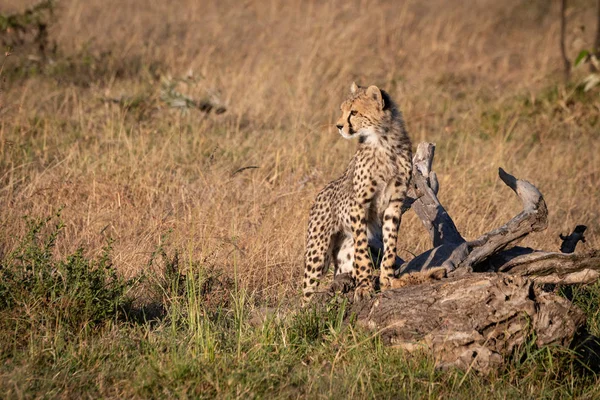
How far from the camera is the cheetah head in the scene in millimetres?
4445

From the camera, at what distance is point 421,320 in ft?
12.0

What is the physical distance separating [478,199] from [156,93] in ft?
11.0

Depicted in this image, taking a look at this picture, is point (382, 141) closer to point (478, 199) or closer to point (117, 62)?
point (478, 199)

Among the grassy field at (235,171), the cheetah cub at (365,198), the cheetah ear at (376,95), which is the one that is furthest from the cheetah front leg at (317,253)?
the cheetah ear at (376,95)

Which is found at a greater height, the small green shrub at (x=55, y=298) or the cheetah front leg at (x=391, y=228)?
the cheetah front leg at (x=391, y=228)

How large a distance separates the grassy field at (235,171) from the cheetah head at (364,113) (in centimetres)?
90

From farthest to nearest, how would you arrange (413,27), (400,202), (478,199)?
(413,27) → (478,199) → (400,202)

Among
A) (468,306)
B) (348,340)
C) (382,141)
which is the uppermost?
(382,141)

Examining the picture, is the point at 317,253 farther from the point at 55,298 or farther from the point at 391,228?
the point at 55,298

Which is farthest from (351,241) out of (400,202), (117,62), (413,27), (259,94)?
(413,27)

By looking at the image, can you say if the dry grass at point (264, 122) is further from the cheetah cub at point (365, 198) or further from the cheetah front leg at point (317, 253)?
the cheetah cub at point (365, 198)

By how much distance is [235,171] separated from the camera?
5230 mm

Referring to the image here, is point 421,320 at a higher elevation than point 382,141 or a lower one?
lower

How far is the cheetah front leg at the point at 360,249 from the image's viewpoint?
427 cm
